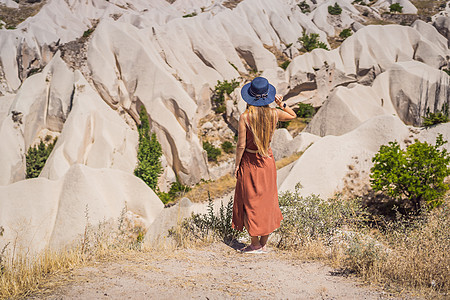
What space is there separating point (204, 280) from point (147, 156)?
21897 mm

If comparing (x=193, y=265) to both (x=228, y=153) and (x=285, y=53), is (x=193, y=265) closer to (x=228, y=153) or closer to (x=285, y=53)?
(x=228, y=153)

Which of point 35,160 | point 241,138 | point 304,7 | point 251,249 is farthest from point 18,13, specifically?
point 251,249

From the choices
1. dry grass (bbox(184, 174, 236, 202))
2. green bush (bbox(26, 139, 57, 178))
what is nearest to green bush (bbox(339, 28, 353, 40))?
dry grass (bbox(184, 174, 236, 202))

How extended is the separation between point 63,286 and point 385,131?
11.8 m

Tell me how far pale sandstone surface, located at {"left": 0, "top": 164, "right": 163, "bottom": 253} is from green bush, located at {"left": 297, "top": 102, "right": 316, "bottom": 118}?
28102mm

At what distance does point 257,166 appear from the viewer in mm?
4352

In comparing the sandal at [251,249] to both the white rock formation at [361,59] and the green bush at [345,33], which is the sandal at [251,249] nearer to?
the white rock formation at [361,59]

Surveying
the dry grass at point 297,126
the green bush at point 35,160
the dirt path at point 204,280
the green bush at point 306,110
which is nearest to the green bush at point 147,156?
the green bush at point 35,160

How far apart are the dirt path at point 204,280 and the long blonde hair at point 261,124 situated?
59.4 inches

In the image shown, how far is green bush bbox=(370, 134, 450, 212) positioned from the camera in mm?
8938

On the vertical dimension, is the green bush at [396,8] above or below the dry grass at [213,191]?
above

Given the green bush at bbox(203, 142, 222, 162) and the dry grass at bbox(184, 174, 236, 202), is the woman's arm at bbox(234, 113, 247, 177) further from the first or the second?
the green bush at bbox(203, 142, 222, 162)

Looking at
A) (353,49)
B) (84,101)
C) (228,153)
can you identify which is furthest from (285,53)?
(84,101)

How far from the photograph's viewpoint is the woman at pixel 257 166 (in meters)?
4.23
